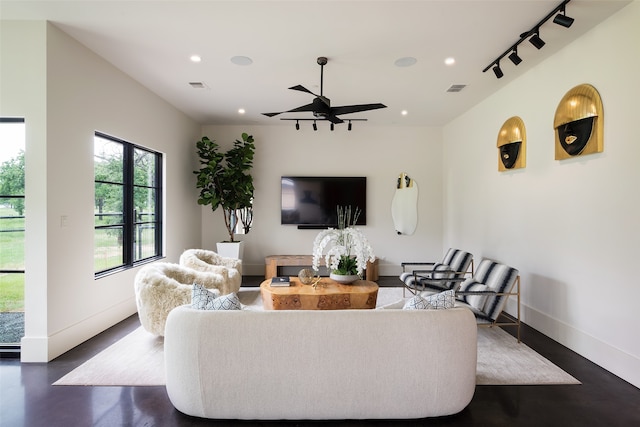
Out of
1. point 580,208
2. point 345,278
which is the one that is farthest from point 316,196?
point 580,208

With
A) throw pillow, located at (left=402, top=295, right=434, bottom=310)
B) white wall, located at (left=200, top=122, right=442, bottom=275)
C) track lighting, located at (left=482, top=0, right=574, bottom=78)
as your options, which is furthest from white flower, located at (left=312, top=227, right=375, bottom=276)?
white wall, located at (left=200, top=122, right=442, bottom=275)

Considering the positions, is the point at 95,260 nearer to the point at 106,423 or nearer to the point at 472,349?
the point at 106,423

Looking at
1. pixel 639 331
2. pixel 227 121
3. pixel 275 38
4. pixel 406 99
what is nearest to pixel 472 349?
pixel 639 331

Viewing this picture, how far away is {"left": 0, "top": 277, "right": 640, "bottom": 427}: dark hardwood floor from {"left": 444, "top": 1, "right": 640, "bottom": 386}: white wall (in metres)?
0.49

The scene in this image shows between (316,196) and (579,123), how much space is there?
14.3 feet

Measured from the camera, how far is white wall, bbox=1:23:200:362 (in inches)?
118

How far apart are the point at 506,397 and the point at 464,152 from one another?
14.0 feet

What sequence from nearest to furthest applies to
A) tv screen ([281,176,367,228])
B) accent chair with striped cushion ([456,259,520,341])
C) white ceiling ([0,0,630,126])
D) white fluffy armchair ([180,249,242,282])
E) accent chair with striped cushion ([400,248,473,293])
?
white ceiling ([0,0,630,126]) → accent chair with striped cushion ([456,259,520,341]) → accent chair with striped cushion ([400,248,473,293]) → white fluffy armchair ([180,249,242,282]) → tv screen ([281,176,367,228])

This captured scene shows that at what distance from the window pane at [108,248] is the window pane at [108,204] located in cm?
11

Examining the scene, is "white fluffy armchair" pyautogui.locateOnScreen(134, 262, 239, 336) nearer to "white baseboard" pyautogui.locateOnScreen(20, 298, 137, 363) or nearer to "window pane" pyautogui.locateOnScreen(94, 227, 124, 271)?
"white baseboard" pyautogui.locateOnScreen(20, 298, 137, 363)

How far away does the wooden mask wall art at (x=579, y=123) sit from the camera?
2975 mm

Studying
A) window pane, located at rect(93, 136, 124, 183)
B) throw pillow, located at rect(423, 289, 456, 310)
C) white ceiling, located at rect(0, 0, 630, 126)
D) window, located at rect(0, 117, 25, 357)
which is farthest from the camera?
window pane, located at rect(93, 136, 124, 183)

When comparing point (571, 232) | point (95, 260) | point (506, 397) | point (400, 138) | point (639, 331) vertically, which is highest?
point (400, 138)

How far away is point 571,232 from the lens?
10.9ft
